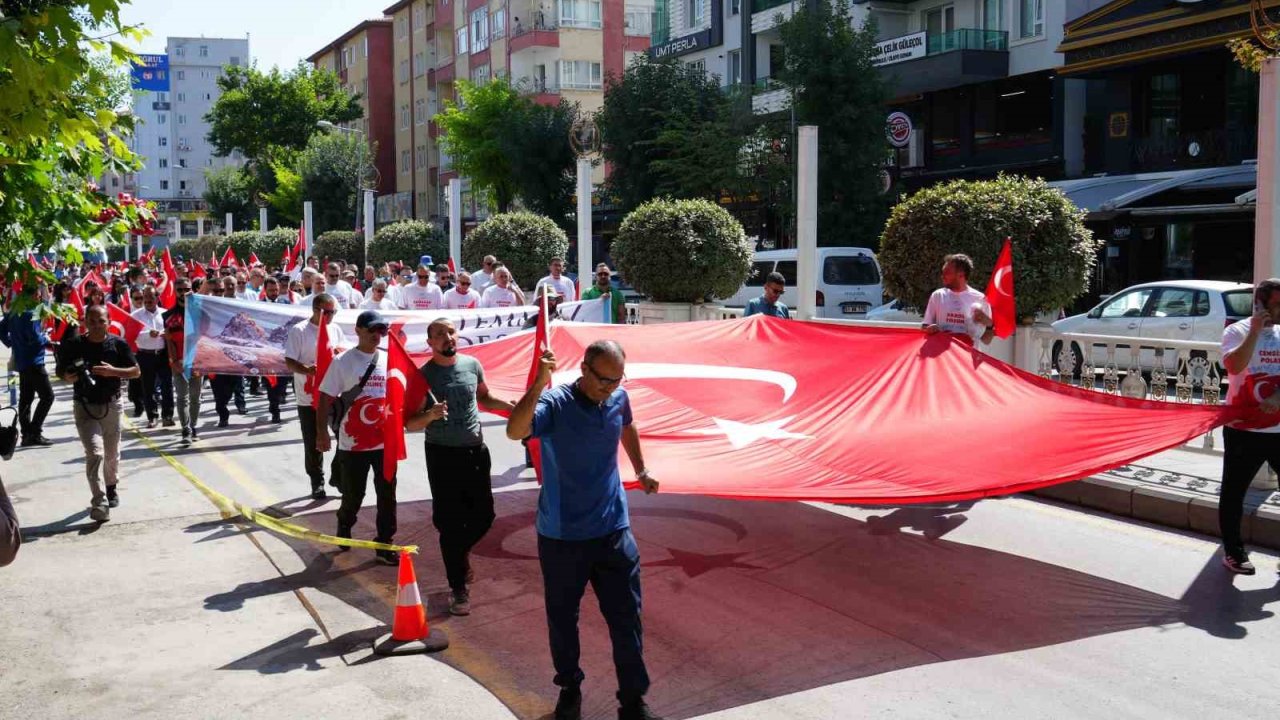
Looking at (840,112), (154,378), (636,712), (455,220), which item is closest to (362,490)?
(636,712)

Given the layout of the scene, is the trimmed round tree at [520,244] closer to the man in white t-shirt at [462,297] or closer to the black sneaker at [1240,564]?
the man in white t-shirt at [462,297]

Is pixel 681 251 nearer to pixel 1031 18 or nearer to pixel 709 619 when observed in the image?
pixel 709 619

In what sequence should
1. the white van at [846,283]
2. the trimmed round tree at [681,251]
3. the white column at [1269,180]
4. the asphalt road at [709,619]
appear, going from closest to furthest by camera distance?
the asphalt road at [709,619] → the white column at [1269,180] → the trimmed round tree at [681,251] → the white van at [846,283]

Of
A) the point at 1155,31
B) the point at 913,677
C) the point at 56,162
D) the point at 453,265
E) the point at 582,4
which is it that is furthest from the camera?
the point at 582,4

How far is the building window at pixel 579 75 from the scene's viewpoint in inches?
2280

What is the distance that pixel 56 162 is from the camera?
28.0 ft

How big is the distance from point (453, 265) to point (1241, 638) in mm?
18531

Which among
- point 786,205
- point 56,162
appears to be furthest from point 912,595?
point 786,205

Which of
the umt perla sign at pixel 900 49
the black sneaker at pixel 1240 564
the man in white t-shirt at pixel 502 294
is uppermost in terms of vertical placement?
the umt perla sign at pixel 900 49

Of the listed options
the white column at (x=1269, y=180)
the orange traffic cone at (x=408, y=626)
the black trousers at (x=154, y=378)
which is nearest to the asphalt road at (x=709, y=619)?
the orange traffic cone at (x=408, y=626)

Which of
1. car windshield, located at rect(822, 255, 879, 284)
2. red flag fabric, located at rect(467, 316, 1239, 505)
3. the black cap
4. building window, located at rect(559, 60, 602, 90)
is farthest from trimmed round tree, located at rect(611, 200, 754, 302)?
building window, located at rect(559, 60, 602, 90)

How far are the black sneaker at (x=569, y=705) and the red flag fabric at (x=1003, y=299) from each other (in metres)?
5.63

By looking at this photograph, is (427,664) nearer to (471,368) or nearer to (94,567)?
(471,368)

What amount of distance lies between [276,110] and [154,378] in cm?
6200
